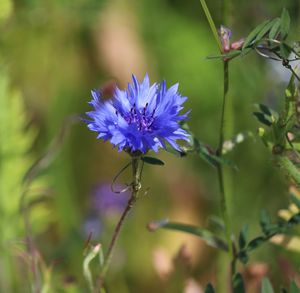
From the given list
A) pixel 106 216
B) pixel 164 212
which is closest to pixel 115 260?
pixel 106 216

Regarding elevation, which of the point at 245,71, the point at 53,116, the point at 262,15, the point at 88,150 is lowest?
the point at 88,150

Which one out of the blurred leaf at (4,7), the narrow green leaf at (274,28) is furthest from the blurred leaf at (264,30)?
the blurred leaf at (4,7)

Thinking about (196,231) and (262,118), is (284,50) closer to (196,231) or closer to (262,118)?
(262,118)

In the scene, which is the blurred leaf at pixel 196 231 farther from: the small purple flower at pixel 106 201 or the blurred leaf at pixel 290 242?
the small purple flower at pixel 106 201

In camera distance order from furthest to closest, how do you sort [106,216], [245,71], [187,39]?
[187,39], [106,216], [245,71]

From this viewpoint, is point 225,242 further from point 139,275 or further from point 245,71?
point 139,275

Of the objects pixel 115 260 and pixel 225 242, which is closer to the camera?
pixel 225 242

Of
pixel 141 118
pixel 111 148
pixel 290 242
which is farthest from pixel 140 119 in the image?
pixel 111 148
